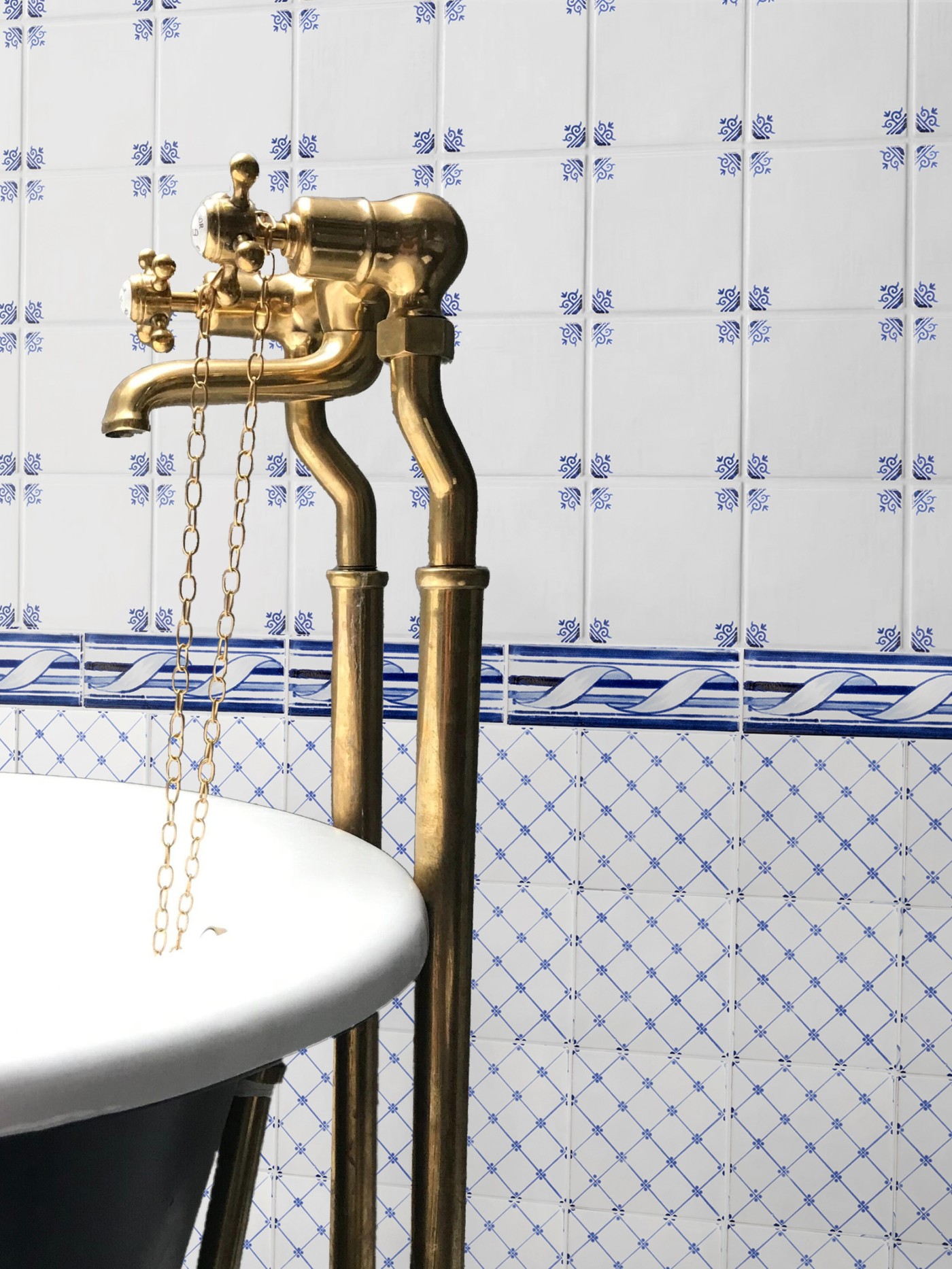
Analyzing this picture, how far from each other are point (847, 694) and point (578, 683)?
0.26m

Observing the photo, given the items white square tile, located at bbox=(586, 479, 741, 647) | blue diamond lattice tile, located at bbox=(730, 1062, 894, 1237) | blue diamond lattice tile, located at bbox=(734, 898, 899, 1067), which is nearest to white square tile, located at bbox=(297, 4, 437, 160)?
white square tile, located at bbox=(586, 479, 741, 647)

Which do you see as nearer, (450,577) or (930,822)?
(450,577)

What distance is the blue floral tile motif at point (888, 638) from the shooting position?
3.60ft

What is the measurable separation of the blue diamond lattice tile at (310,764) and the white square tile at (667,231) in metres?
0.54

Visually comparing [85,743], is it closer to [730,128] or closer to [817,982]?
[817,982]

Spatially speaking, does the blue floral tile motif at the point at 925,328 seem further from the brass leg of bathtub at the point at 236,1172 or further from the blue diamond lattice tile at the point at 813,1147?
the brass leg of bathtub at the point at 236,1172

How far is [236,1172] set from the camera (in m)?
0.67

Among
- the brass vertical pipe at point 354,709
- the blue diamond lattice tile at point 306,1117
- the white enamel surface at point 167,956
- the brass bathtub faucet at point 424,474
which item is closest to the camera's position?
the white enamel surface at point 167,956

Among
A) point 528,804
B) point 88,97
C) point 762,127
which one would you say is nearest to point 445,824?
point 528,804

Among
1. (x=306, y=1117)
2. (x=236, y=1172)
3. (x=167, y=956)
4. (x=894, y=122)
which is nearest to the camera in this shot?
(x=167, y=956)

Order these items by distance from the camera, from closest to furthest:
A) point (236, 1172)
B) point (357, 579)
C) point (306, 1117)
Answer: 1. point (236, 1172)
2. point (357, 579)
3. point (306, 1117)

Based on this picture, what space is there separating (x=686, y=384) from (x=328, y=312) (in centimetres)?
51

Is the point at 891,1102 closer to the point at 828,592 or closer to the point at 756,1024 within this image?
the point at 756,1024

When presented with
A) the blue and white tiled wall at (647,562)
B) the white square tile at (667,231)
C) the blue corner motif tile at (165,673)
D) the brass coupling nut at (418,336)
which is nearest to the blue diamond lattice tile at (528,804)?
the blue and white tiled wall at (647,562)
